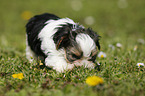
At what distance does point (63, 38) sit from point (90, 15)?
599 cm

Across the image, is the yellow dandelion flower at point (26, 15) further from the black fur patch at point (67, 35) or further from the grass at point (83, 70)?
the black fur patch at point (67, 35)

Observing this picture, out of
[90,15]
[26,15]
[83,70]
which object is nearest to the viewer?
[83,70]

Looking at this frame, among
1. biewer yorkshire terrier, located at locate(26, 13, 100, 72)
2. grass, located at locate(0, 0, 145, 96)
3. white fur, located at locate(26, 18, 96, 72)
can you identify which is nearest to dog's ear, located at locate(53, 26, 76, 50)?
biewer yorkshire terrier, located at locate(26, 13, 100, 72)

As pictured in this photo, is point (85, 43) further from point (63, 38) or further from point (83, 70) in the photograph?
point (83, 70)

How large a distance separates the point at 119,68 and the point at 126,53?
133 cm

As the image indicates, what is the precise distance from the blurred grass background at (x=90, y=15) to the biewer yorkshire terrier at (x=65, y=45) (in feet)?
7.28

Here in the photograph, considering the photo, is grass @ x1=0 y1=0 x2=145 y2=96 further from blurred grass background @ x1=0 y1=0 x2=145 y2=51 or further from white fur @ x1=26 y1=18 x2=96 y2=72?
white fur @ x1=26 y1=18 x2=96 y2=72

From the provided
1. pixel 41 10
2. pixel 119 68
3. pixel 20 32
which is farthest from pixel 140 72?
pixel 41 10

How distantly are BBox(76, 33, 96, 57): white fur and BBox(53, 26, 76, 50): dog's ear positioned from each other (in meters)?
0.16

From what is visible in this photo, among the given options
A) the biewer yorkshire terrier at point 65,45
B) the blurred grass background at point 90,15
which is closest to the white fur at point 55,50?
the biewer yorkshire terrier at point 65,45

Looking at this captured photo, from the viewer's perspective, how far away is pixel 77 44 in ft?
10.4

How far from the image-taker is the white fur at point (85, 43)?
10.2ft

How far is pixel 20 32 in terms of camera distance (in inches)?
297

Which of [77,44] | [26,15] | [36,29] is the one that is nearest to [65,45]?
[77,44]
